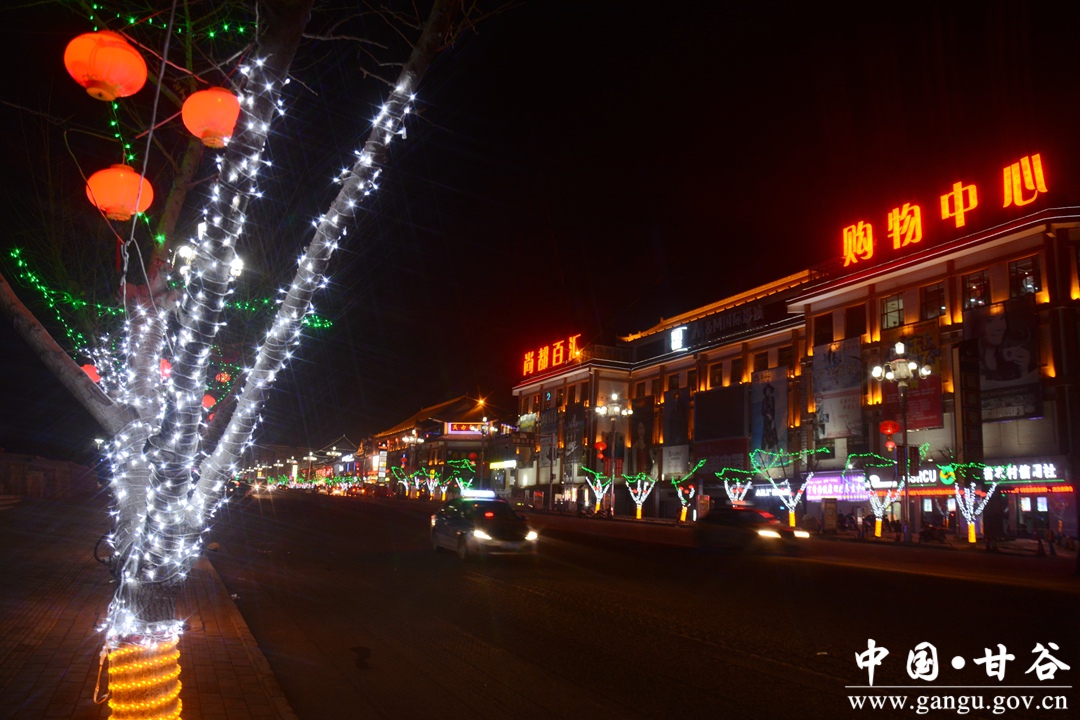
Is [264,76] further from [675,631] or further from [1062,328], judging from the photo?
[1062,328]

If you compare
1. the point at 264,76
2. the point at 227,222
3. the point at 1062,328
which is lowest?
the point at 227,222

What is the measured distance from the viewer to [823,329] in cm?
4250

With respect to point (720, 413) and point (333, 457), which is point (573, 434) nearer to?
point (720, 413)

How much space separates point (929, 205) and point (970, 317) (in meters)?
6.22

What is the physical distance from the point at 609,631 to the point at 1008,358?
98.9 feet

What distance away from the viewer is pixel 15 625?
7648 mm

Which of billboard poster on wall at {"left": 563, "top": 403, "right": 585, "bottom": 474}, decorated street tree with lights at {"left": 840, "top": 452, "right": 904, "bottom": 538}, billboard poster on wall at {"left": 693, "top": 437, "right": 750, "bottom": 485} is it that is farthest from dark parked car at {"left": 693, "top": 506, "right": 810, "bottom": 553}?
billboard poster on wall at {"left": 563, "top": 403, "right": 585, "bottom": 474}

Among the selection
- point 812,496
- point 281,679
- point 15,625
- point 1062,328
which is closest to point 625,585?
point 281,679

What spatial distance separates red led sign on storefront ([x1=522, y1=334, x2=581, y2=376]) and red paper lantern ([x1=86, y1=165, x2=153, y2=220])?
59681 mm

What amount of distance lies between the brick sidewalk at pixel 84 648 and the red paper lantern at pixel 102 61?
4057 millimetres

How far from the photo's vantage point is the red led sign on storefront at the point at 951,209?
32.2 meters

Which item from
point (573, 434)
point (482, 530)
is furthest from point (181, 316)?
point (573, 434)

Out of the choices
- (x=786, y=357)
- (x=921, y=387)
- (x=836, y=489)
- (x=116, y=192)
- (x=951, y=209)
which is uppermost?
(x=951, y=209)

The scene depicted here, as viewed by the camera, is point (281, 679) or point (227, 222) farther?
point (281, 679)
